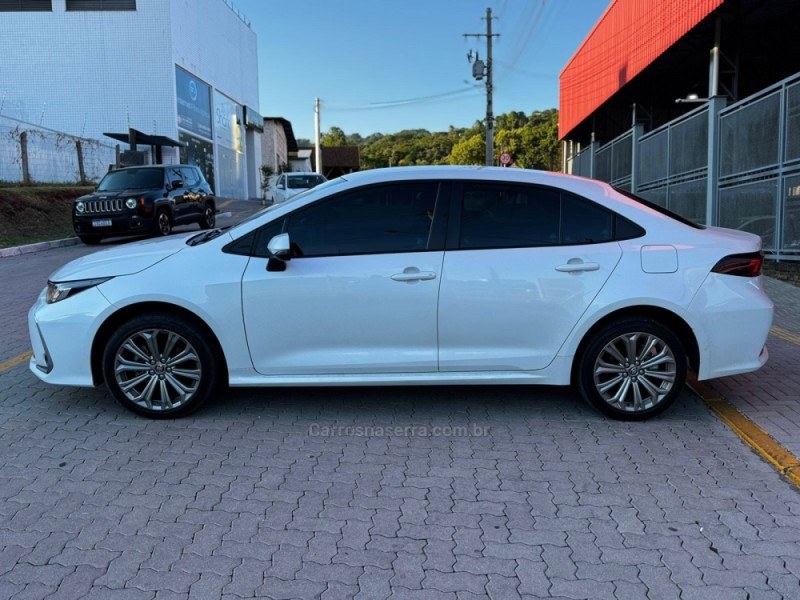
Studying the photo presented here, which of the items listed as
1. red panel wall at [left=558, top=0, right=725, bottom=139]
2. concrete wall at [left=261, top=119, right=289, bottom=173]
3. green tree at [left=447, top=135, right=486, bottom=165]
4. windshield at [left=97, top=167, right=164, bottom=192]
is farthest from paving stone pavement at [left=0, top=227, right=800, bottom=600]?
green tree at [left=447, top=135, right=486, bottom=165]

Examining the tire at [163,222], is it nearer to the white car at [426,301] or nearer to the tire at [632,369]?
the white car at [426,301]

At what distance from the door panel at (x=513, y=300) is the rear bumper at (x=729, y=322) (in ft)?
2.10

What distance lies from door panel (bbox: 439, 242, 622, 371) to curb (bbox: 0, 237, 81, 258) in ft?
41.6

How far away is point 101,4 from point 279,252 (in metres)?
33.8

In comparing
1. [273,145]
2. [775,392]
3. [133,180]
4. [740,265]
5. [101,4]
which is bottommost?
[775,392]

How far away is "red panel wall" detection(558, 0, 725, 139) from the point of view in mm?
15094

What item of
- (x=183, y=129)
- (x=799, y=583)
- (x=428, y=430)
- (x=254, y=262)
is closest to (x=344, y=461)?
(x=428, y=430)

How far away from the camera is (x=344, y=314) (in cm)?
423

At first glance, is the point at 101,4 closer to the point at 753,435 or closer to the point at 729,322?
the point at 729,322

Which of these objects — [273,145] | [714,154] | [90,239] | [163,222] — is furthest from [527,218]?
[273,145]

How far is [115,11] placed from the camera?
31625mm

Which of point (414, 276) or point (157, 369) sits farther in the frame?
point (157, 369)

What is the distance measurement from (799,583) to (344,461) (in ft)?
7.42

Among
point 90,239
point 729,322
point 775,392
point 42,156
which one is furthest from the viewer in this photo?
point 42,156
